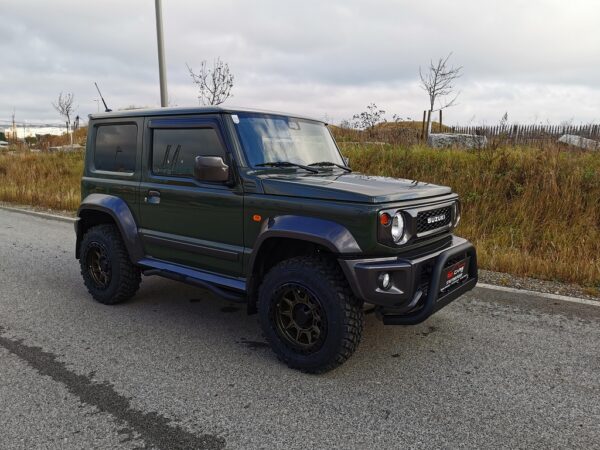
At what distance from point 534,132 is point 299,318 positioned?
9.40 metres

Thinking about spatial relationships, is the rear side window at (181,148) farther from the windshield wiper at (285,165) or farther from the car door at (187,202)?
the windshield wiper at (285,165)

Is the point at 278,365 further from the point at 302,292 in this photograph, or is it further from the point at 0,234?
the point at 0,234

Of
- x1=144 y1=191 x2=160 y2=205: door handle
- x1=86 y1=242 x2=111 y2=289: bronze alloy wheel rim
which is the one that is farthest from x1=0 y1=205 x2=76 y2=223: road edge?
x1=144 y1=191 x2=160 y2=205: door handle

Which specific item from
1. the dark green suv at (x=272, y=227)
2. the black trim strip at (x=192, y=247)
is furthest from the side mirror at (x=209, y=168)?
the black trim strip at (x=192, y=247)

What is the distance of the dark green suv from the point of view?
120 inches

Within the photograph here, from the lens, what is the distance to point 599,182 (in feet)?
24.9

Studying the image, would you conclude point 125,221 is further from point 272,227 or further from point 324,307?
point 324,307

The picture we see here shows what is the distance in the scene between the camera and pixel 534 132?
1048cm

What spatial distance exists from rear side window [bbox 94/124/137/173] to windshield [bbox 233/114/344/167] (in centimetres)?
128

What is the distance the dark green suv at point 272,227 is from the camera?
120 inches

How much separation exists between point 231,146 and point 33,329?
2380mm

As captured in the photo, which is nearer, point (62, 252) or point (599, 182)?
point (62, 252)

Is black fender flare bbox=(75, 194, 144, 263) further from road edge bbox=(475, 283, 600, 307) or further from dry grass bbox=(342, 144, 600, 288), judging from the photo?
dry grass bbox=(342, 144, 600, 288)

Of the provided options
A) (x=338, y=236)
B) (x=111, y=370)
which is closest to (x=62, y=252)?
(x=111, y=370)
